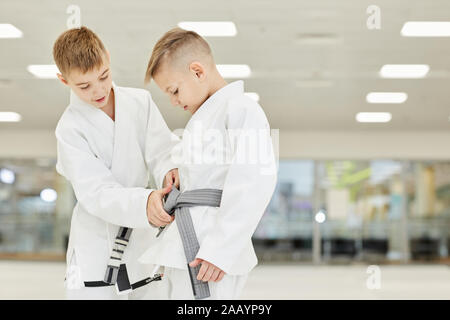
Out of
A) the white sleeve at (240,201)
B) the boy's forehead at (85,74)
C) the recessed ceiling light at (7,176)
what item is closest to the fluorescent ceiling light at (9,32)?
the boy's forehead at (85,74)

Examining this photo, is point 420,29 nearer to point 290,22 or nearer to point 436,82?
point 290,22

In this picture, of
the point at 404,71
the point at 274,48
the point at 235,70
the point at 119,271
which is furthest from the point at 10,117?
the point at 119,271

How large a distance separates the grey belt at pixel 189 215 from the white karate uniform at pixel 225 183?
15 mm

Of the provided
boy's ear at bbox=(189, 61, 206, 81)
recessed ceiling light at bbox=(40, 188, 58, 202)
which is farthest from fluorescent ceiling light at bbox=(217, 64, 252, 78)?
recessed ceiling light at bbox=(40, 188, 58, 202)

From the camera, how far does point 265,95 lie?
7.85 meters

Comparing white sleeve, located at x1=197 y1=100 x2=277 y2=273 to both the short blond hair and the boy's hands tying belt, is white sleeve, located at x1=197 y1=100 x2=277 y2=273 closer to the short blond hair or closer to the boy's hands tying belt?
the boy's hands tying belt

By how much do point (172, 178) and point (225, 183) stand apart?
0.91ft

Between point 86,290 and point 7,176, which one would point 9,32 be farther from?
point 7,176

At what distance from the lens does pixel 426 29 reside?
16.4 feet

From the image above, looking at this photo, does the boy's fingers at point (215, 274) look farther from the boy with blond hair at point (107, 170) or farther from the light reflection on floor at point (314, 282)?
the light reflection on floor at point (314, 282)

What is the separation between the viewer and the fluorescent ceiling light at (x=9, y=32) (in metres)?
4.94

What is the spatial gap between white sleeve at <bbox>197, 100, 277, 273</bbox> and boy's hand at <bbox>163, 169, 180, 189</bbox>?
9.6 inches

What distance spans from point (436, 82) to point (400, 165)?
399cm

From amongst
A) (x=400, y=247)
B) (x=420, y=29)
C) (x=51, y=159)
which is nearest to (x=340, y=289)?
(x=420, y=29)
